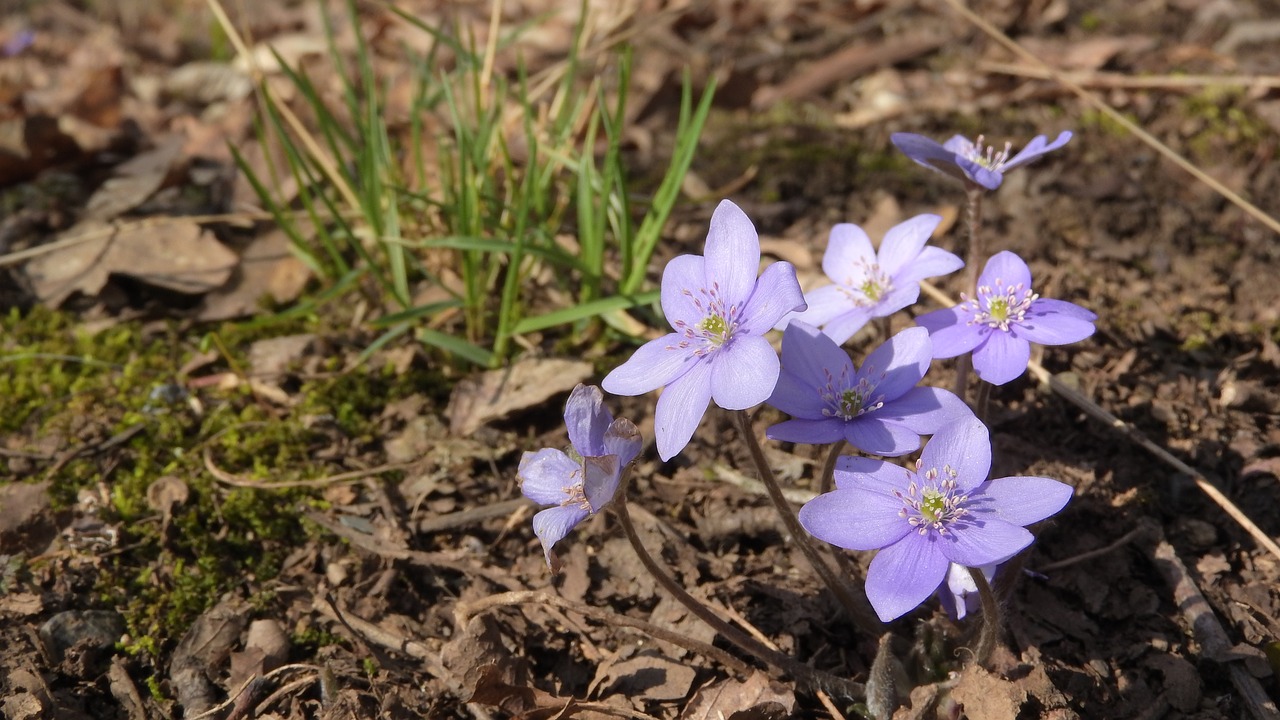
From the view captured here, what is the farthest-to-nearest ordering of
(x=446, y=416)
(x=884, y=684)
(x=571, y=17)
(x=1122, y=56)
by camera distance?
(x=571, y=17) < (x=1122, y=56) < (x=446, y=416) < (x=884, y=684)

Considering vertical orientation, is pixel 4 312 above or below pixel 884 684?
above

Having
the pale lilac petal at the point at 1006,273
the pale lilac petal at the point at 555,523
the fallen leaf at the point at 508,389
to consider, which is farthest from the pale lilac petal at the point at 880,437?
the fallen leaf at the point at 508,389

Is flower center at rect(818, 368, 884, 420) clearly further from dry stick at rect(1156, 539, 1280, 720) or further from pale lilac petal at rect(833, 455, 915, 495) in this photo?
dry stick at rect(1156, 539, 1280, 720)

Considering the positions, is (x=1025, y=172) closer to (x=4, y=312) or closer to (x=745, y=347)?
(x=745, y=347)

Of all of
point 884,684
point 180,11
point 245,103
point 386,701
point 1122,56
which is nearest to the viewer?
point 884,684

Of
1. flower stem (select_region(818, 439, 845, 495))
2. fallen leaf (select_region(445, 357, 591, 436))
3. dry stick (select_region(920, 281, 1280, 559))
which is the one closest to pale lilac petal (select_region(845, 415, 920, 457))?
flower stem (select_region(818, 439, 845, 495))

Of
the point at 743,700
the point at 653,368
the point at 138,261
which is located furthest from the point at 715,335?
the point at 138,261

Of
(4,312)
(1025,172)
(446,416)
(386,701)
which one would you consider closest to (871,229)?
(1025,172)
